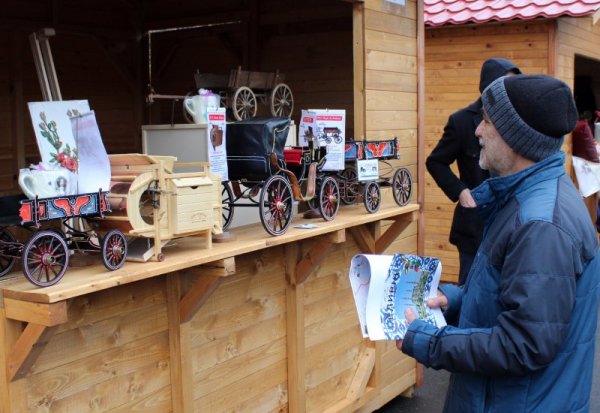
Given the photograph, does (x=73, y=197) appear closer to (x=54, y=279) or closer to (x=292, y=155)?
(x=54, y=279)

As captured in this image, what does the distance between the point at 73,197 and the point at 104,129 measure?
5.12m

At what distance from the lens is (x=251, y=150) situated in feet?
10.8

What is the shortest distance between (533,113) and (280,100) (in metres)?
3.12

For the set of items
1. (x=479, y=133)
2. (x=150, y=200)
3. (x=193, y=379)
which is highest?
(x=479, y=133)

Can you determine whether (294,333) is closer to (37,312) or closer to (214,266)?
(214,266)

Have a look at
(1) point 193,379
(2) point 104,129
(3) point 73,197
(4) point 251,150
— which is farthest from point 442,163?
(2) point 104,129

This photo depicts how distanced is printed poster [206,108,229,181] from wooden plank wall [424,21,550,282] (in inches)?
201

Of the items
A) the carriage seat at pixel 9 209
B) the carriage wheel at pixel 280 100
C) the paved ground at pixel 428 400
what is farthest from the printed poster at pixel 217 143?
the paved ground at pixel 428 400

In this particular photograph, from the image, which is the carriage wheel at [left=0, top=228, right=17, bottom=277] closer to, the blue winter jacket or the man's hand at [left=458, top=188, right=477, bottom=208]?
the blue winter jacket

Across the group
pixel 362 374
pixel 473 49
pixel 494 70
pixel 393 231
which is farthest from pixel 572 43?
pixel 362 374

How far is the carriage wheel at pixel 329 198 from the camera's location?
12.0 feet

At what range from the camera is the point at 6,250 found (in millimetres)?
2457

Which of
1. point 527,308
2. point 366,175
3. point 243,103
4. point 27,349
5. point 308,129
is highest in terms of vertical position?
point 243,103

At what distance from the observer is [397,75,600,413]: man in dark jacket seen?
1.95 m
